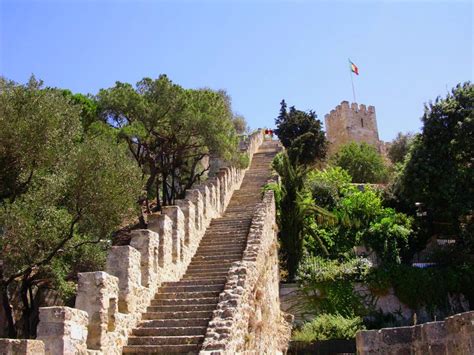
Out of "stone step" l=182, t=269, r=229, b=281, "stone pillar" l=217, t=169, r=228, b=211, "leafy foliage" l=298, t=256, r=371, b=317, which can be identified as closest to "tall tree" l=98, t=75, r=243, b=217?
"stone pillar" l=217, t=169, r=228, b=211

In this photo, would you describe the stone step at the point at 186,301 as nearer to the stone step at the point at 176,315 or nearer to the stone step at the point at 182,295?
the stone step at the point at 182,295

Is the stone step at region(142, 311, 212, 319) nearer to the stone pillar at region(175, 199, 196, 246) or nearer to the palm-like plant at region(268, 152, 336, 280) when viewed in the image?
the stone pillar at region(175, 199, 196, 246)

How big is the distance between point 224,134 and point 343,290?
7.10 meters

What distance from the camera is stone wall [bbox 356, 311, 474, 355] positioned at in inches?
326

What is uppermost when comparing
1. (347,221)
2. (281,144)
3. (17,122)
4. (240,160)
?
(281,144)

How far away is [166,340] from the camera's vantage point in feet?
33.1

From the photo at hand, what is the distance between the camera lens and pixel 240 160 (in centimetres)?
2448

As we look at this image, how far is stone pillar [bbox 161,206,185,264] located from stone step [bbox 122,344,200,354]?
12.4 ft

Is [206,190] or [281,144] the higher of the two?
[281,144]

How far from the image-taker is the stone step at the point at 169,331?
10.3 m

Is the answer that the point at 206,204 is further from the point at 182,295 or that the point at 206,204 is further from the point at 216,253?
the point at 182,295

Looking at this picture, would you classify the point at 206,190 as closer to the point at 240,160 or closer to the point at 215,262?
the point at 215,262

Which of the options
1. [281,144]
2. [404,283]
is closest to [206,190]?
[404,283]

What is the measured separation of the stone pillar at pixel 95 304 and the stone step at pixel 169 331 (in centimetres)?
116
